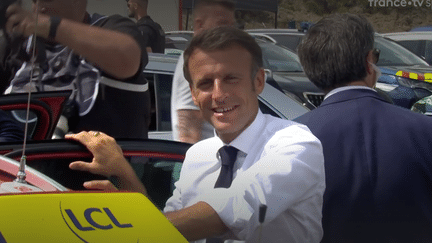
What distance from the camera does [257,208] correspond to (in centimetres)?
158

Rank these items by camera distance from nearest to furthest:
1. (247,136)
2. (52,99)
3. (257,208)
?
(257,208), (247,136), (52,99)

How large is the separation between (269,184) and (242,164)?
0.17 meters

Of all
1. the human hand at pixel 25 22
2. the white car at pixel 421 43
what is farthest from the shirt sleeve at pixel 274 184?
the white car at pixel 421 43

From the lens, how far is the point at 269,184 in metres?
1.61

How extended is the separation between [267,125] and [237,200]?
25 centimetres

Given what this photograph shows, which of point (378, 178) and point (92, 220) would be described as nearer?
point (92, 220)

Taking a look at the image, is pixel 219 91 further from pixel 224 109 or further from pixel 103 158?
pixel 103 158

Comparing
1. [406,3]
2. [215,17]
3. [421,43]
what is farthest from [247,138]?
[421,43]

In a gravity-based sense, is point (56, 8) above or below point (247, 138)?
above

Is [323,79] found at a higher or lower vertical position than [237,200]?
higher

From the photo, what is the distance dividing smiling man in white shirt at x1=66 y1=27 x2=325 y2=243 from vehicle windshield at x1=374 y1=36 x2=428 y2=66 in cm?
481

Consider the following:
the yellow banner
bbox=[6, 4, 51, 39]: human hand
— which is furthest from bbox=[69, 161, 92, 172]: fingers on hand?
the yellow banner

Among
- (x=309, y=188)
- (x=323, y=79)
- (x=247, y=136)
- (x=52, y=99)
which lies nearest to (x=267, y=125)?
(x=247, y=136)

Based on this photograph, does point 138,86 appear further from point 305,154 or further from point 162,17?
point 305,154
